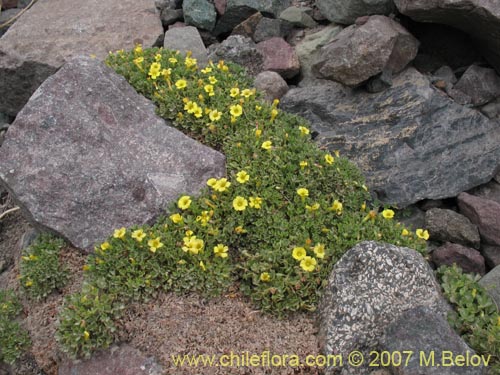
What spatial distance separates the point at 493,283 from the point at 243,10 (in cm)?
438

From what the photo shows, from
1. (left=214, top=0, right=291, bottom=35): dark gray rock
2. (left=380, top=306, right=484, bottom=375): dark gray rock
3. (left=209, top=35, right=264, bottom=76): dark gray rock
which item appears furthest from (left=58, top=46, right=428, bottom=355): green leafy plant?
(left=214, top=0, right=291, bottom=35): dark gray rock

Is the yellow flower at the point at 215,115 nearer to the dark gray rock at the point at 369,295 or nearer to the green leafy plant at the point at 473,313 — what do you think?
the dark gray rock at the point at 369,295

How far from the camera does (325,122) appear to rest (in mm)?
5680

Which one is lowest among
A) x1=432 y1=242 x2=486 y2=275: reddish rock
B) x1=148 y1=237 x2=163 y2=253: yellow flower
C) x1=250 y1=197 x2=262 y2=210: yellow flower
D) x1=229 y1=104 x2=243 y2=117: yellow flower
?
x1=432 y1=242 x2=486 y2=275: reddish rock

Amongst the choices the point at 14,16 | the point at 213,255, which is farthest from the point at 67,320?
the point at 14,16

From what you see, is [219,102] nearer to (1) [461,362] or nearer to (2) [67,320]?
(2) [67,320]

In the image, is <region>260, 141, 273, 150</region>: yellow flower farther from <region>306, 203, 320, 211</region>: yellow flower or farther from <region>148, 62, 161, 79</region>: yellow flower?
<region>148, 62, 161, 79</region>: yellow flower

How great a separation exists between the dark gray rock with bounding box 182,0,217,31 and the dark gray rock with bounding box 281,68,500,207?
2101 mm

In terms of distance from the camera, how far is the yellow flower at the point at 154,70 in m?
5.37

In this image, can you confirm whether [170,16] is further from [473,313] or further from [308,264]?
[473,313]

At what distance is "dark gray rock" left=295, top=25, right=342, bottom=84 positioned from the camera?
6.31 m

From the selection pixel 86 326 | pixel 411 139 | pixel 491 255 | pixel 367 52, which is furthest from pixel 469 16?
pixel 86 326

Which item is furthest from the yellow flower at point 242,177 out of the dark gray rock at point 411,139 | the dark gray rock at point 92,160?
the dark gray rock at point 411,139

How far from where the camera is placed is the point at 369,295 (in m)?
3.94
